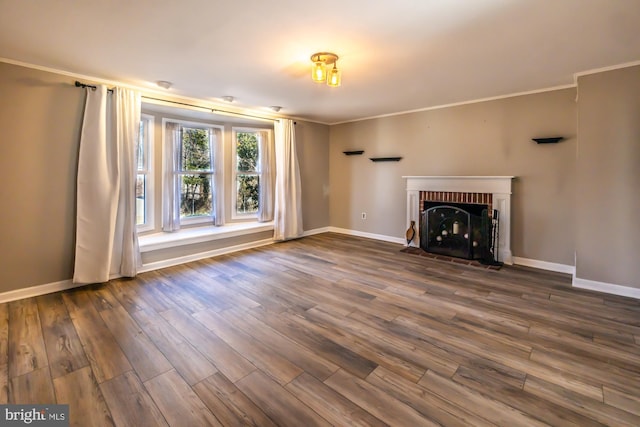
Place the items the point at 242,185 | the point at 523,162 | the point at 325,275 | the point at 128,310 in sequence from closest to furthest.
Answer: the point at 128,310
the point at 325,275
the point at 523,162
the point at 242,185

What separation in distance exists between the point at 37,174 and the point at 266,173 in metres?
3.14

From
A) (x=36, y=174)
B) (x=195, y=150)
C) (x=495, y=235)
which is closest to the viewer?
(x=36, y=174)

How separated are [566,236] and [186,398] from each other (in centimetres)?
445

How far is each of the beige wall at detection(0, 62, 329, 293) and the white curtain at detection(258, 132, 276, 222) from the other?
2.74 meters

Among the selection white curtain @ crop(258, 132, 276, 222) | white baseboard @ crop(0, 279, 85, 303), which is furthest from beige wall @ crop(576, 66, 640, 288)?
white baseboard @ crop(0, 279, 85, 303)

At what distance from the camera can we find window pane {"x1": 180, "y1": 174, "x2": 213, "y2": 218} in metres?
4.73

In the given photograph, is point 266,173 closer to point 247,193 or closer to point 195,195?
A: point 247,193

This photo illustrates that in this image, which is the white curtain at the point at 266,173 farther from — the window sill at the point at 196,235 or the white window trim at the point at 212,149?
the white window trim at the point at 212,149

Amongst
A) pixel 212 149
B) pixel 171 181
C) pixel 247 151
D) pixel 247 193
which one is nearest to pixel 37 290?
pixel 171 181

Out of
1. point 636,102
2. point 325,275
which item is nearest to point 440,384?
point 325,275

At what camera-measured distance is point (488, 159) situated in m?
4.30

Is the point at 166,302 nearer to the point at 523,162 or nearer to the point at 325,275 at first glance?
the point at 325,275

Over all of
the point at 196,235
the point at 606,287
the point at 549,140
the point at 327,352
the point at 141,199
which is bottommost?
the point at 327,352

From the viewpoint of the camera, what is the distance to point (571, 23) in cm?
214
